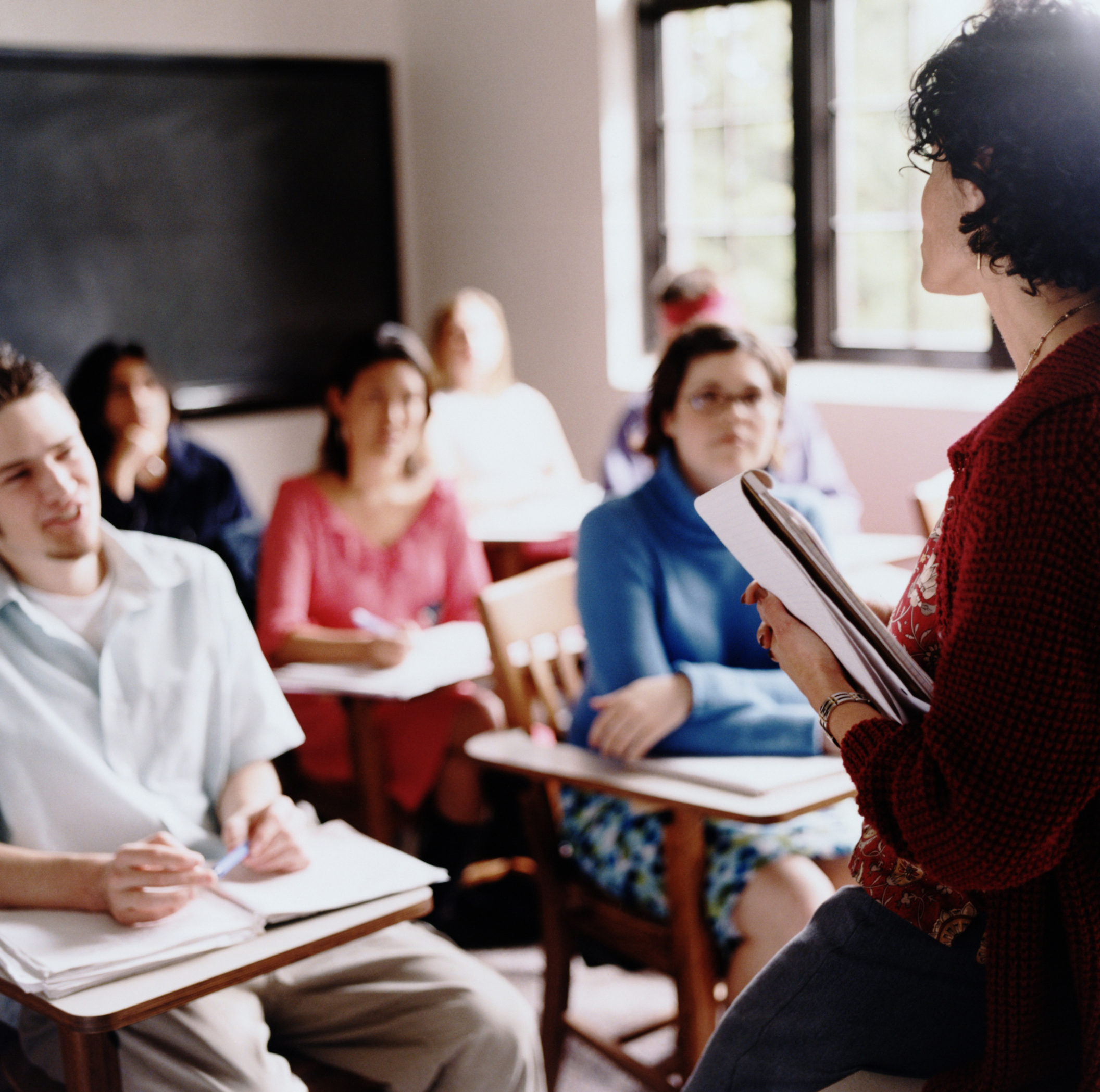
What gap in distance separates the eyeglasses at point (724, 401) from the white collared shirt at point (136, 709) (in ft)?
2.80

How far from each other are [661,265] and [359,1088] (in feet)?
13.5

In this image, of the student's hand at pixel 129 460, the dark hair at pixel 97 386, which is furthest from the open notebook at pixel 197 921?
the dark hair at pixel 97 386

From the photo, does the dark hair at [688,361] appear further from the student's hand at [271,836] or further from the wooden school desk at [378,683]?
the student's hand at [271,836]

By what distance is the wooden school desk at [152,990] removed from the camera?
1.19 m

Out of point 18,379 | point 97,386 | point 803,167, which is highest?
point 803,167

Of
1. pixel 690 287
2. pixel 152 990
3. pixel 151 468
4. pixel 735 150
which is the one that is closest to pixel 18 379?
pixel 152 990

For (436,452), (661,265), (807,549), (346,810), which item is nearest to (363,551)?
(346,810)

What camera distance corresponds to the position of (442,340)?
452 cm

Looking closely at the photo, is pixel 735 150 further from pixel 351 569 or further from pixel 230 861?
pixel 230 861

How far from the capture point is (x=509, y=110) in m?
5.29

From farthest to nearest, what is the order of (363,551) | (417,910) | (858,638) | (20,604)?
(363,551) < (20,604) < (417,910) < (858,638)

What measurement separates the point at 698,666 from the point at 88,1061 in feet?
3.45

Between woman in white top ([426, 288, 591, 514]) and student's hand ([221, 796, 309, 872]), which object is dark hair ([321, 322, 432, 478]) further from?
student's hand ([221, 796, 309, 872])

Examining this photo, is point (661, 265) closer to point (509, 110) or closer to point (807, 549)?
point (509, 110)
